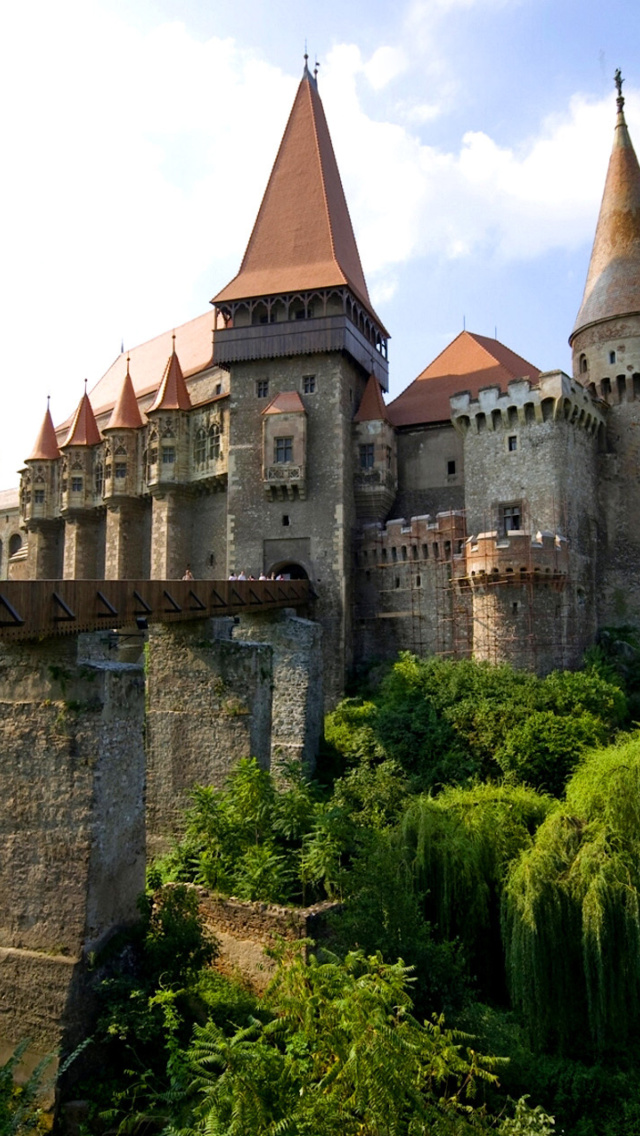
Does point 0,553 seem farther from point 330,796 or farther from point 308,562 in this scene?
point 330,796

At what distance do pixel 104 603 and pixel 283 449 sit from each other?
54.1 ft

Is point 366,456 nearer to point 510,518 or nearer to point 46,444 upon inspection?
point 510,518

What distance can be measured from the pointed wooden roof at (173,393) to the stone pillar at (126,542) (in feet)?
14.3

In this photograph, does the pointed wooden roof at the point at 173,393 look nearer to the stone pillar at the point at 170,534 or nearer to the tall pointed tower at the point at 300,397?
the stone pillar at the point at 170,534

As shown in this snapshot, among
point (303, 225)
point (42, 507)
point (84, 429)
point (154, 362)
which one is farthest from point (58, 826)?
point (154, 362)

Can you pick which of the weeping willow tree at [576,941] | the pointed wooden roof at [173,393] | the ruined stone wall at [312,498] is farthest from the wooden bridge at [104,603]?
the pointed wooden roof at [173,393]

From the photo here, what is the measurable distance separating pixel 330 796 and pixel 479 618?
6.62 meters

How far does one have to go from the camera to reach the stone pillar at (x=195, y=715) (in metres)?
17.9

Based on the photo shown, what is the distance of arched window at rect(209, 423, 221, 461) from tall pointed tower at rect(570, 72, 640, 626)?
1305 centimetres

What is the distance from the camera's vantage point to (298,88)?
35.3 m

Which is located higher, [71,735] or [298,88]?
[298,88]

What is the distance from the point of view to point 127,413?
36.9 m

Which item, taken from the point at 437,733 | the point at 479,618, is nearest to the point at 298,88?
the point at 479,618

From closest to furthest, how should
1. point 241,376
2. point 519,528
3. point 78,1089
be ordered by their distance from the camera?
point 78,1089 → point 519,528 → point 241,376
